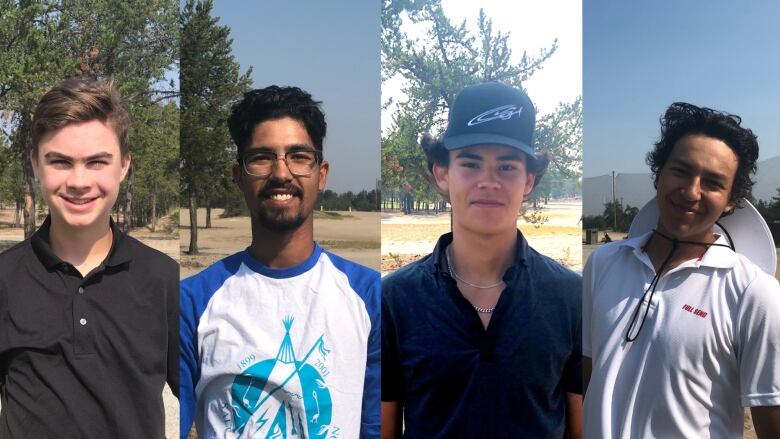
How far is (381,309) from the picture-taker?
9.96 ft

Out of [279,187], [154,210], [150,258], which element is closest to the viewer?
[279,187]

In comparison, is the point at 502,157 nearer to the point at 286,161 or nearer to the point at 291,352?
the point at 286,161

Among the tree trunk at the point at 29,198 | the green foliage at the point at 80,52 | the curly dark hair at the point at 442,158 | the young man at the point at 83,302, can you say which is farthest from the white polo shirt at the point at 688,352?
the tree trunk at the point at 29,198

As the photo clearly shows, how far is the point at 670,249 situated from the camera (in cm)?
291

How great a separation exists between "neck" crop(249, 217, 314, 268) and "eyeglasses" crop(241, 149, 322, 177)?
217 mm

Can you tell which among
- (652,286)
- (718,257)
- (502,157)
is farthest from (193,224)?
(718,257)

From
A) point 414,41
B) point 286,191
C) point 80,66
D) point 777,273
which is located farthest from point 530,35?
point 80,66

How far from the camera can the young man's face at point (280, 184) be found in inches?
120

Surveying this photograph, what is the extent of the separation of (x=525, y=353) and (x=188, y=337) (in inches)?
59.7

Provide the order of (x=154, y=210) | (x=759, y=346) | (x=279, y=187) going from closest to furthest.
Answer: (x=759, y=346), (x=279, y=187), (x=154, y=210)

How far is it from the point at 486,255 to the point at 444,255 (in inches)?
7.2

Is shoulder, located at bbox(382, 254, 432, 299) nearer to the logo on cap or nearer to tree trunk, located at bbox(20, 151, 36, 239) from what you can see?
the logo on cap

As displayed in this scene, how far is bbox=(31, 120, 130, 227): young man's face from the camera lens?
325 centimetres

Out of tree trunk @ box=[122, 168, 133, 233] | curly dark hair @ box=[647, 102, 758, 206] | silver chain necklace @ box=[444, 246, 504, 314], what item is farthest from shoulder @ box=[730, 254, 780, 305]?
tree trunk @ box=[122, 168, 133, 233]
